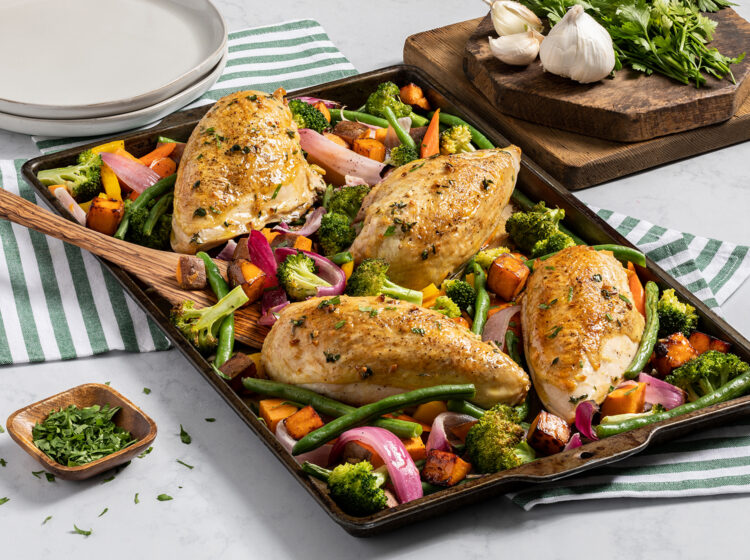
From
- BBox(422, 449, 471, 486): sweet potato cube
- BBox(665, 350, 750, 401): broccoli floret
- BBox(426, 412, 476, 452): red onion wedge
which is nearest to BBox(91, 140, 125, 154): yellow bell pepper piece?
BBox(426, 412, 476, 452): red onion wedge

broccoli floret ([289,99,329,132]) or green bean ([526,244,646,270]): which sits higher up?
broccoli floret ([289,99,329,132])

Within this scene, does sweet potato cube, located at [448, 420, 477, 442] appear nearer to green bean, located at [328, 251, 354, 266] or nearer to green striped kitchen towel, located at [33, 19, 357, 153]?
green bean, located at [328, 251, 354, 266]

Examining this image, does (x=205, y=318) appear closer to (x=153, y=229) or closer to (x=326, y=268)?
(x=326, y=268)

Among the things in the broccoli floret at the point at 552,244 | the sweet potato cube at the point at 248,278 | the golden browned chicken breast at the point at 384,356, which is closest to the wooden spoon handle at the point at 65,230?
the sweet potato cube at the point at 248,278

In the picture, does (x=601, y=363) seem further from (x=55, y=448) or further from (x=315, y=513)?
(x=55, y=448)

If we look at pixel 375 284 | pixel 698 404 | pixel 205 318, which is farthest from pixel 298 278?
pixel 698 404

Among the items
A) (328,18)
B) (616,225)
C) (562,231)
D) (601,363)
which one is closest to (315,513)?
(601,363)

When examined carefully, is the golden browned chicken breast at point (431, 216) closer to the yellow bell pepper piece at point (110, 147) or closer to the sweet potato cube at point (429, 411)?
the sweet potato cube at point (429, 411)
